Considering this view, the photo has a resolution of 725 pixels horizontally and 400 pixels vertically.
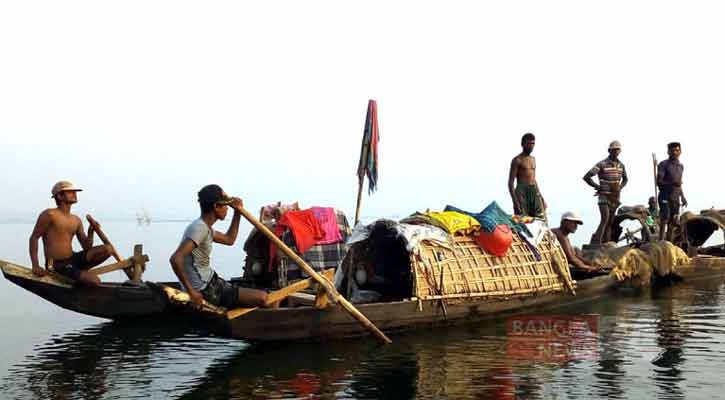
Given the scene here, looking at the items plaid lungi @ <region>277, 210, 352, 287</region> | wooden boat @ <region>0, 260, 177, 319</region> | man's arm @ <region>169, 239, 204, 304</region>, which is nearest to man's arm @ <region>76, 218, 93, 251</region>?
wooden boat @ <region>0, 260, 177, 319</region>

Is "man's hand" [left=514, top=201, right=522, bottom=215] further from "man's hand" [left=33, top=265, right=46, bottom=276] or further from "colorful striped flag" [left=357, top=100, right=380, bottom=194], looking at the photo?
"man's hand" [left=33, top=265, right=46, bottom=276]

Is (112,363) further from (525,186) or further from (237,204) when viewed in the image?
(525,186)

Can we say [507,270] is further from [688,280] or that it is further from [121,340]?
[688,280]

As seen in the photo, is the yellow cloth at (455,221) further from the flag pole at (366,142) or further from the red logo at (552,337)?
the flag pole at (366,142)

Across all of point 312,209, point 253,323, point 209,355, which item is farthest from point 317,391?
point 312,209

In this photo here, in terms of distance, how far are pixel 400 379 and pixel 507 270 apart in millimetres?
3837

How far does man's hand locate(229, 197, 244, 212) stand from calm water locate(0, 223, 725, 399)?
71.6 inches

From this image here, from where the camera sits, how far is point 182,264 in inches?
303

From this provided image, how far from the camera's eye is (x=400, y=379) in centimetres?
766

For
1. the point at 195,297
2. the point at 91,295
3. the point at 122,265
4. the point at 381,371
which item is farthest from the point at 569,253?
the point at 91,295

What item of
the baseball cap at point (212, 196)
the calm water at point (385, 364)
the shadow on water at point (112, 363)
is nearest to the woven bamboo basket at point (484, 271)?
the calm water at point (385, 364)

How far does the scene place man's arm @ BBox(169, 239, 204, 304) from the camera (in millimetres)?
7575

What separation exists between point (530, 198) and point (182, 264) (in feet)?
25.6

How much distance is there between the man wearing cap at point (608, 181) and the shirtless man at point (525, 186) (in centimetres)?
210
